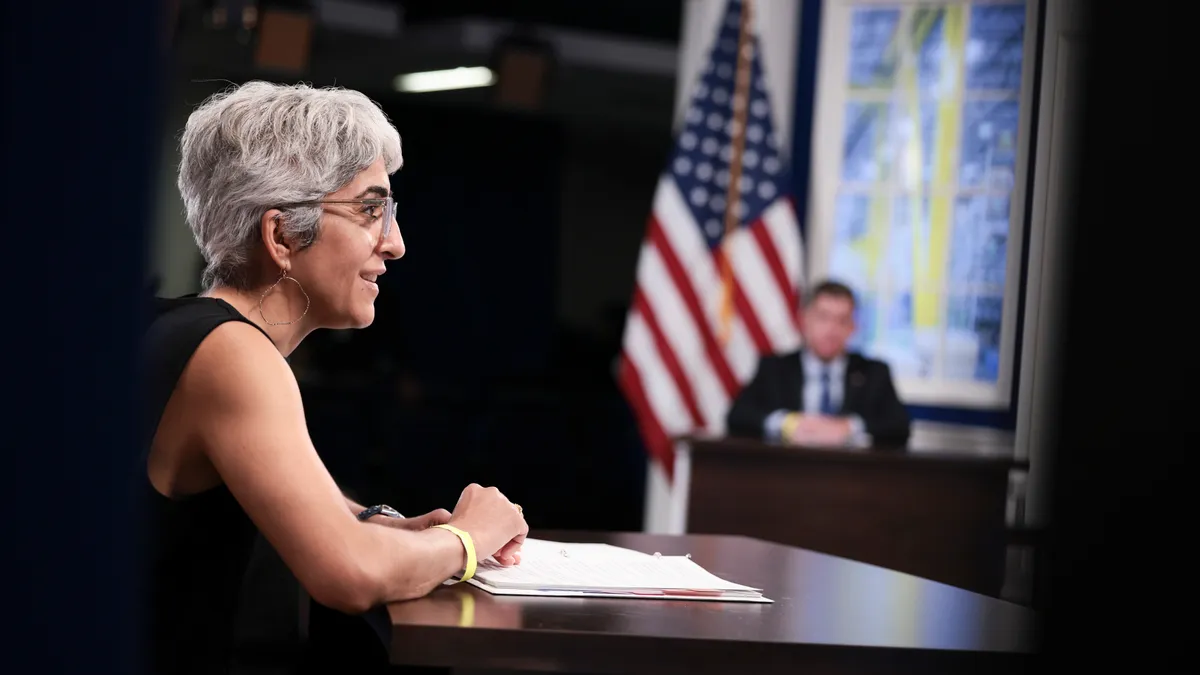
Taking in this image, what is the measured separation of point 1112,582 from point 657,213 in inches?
223

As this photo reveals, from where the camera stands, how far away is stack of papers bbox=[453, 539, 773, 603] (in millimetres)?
1601

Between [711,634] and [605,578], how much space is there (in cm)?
31

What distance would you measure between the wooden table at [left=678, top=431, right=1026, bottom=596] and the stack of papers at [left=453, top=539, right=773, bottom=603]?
9.59ft

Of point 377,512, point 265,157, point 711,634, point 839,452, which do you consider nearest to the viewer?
point 711,634

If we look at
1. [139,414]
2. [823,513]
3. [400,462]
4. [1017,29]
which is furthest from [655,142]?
[139,414]

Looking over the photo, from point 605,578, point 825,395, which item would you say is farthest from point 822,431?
point 605,578

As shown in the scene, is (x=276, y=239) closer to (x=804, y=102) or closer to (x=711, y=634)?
(x=711, y=634)

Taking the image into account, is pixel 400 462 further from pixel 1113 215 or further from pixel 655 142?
pixel 1113 215

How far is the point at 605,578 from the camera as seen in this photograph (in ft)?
5.54

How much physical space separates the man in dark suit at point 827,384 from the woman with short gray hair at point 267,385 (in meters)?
3.91

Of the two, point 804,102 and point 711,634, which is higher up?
point 804,102

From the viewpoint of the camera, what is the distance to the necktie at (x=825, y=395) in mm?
5781

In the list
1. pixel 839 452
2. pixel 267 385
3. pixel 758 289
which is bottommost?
pixel 839 452

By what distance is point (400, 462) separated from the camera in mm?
10070
